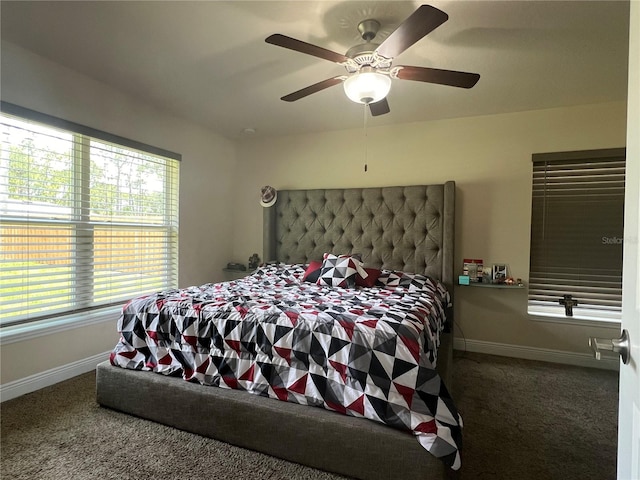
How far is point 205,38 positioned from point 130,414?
7.63 feet

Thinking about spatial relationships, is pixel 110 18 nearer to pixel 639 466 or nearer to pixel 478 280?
pixel 639 466

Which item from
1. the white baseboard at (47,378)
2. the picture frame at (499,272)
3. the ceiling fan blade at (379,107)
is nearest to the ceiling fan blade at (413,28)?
the ceiling fan blade at (379,107)

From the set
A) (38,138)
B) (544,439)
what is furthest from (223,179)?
(544,439)

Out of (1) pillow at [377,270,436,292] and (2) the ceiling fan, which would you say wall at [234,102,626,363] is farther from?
(2) the ceiling fan

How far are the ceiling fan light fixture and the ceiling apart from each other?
1.08 feet

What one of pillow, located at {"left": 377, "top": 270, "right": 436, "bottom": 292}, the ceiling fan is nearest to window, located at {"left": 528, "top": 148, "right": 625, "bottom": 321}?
pillow, located at {"left": 377, "top": 270, "right": 436, "bottom": 292}

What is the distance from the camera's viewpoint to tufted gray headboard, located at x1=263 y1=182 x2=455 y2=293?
3131mm

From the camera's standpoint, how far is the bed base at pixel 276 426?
1367 mm

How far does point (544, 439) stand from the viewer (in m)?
1.77

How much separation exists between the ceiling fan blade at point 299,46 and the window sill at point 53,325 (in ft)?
8.00

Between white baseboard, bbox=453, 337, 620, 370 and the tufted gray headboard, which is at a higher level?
the tufted gray headboard

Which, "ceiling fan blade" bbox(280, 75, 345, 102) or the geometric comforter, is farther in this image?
"ceiling fan blade" bbox(280, 75, 345, 102)

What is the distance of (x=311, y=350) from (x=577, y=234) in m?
2.77

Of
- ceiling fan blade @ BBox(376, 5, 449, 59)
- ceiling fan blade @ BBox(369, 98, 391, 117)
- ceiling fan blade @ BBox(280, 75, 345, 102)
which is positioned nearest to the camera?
ceiling fan blade @ BBox(376, 5, 449, 59)
